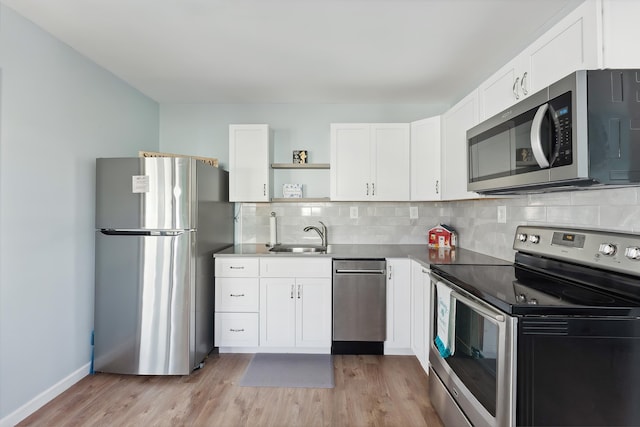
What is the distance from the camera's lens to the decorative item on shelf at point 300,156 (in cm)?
330

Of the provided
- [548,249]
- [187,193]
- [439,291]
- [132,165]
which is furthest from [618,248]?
[132,165]

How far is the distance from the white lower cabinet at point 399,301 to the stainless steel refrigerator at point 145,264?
5.22 ft

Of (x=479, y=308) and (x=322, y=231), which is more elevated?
(x=322, y=231)

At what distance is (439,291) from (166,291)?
Result: 1.92 metres

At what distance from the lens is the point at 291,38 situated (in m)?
2.12

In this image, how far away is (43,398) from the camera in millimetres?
2074

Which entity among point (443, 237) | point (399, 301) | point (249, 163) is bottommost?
point (399, 301)

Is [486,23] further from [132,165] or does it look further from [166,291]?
[166,291]

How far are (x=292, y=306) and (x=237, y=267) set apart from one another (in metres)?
0.58

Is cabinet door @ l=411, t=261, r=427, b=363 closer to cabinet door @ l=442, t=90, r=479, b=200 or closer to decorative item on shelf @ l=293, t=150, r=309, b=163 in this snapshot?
cabinet door @ l=442, t=90, r=479, b=200

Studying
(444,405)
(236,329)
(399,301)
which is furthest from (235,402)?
(399,301)

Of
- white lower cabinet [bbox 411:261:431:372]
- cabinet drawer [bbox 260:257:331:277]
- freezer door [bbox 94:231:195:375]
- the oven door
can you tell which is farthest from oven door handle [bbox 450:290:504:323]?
freezer door [bbox 94:231:195:375]

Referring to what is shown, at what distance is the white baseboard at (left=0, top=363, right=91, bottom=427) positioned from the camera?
6.14 ft

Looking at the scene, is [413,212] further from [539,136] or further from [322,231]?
[539,136]
